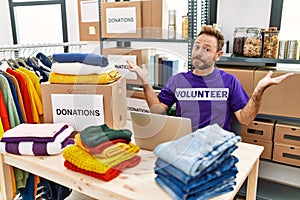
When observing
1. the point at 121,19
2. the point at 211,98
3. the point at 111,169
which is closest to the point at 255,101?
the point at 211,98

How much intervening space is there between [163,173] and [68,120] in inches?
28.7

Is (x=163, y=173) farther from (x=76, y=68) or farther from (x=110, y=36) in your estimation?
(x=110, y=36)

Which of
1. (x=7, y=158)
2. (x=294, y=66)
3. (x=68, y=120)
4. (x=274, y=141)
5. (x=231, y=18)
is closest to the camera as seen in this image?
(x=7, y=158)

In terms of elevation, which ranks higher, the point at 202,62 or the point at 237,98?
the point at 202,62

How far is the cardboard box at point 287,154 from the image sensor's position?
191cm

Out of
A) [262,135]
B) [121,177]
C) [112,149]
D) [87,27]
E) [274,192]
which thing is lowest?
[274,192]

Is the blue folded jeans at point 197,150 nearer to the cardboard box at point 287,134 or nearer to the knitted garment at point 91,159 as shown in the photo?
the knitted garment at point 91,159

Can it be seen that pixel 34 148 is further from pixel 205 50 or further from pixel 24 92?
pixel 205 50

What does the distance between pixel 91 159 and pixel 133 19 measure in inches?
58.7

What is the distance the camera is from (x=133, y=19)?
7.41 feet

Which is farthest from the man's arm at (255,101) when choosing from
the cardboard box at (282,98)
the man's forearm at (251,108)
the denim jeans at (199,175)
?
the denim jeans at (199,175)

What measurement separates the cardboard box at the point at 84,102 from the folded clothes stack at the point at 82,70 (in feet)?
0.09

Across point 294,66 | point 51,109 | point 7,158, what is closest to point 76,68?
point 51,109

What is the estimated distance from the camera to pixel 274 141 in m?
1.97
